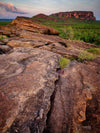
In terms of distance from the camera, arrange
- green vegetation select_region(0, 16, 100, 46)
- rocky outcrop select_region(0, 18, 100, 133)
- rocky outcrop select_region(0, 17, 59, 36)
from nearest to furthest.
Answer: rocky outcrop select_region(0, 18, 100, 133)
rocky outcrop select_region(0, 17, 59, 36)
green vegetation select_region(0, 16, 100, 46)

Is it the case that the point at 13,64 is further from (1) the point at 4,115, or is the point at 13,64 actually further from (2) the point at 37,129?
(2) the point at 37,129

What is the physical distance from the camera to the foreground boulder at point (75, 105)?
251cm

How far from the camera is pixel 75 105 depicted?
295cm

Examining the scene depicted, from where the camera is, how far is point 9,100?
2.31 meters

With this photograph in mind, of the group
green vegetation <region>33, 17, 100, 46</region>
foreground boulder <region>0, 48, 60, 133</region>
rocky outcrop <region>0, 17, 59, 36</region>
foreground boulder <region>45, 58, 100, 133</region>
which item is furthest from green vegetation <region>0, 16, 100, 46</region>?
foreground boulder <region>0, 48, 60, 133</region>

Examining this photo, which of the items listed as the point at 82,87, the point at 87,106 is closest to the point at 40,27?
the point at 82,87

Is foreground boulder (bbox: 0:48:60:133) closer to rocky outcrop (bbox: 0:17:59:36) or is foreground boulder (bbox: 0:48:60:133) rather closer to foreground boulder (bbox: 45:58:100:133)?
foreground boulder (bbox: 45:58:100:133)

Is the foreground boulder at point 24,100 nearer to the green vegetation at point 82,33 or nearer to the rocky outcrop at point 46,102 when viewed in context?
the rocky outcrop at point 46,102

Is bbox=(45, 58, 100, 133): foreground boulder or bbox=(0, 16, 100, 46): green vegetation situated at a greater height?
bbox=(0, 16, 100, 46): green vegetation

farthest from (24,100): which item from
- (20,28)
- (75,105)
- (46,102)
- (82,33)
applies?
(82,33)

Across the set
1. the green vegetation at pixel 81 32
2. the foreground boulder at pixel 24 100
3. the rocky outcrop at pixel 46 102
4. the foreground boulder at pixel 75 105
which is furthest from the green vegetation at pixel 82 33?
the foreground boulder at pixel 24 100

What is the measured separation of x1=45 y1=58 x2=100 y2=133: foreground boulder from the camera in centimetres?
251

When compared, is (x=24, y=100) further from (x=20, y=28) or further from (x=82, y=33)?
(x=82, y=33)

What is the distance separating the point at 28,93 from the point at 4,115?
35.3 inches
